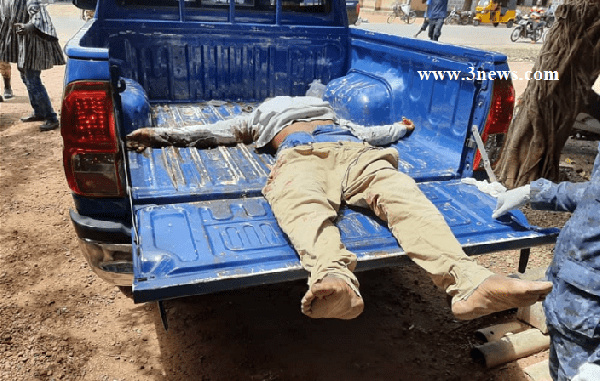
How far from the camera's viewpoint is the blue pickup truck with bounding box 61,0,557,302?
2039mm

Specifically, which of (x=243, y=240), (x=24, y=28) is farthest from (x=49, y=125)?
(x=243, y=240)

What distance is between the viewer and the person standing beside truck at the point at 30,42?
227 inches

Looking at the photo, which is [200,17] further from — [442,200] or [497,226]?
[497,226]

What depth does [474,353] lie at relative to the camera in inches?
105

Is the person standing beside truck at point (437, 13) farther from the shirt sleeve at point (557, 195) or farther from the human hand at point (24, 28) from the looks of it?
the shirt sleeve at point (557, 195)

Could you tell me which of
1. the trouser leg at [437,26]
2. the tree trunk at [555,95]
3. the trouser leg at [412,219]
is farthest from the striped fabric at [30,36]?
the trouser leg at [437,26]

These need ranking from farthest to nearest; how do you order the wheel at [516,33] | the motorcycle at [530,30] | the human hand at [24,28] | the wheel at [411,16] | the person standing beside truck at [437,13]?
the wheel at [411,16] → the wheel at [516,33] → the motorcycle at [530,30] → the person standing beside truck at [437,13] → the human hand at [24,28]

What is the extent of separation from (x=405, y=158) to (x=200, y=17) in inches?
94.2

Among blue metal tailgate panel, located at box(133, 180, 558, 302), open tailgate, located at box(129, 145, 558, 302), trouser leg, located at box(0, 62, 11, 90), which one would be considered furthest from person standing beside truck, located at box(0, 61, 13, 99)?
blue metal tailgate panel, located at box(133, 180, 558, 302)

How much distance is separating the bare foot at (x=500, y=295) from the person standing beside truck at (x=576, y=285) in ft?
0.35

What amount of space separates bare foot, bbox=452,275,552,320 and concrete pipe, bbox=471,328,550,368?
2.97ft

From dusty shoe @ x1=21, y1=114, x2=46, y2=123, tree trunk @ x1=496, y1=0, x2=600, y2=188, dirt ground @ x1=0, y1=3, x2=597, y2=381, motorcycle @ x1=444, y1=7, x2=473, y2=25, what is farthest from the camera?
motorcycle @ x1=444, y1=7, x2=473, y2=25

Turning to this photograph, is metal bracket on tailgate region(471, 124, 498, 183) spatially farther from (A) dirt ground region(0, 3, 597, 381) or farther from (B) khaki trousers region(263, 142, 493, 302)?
(A) dirt ground region(0, 3, 597, 381)

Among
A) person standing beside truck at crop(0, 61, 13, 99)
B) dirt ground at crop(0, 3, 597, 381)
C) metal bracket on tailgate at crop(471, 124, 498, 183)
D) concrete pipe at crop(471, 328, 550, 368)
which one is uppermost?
metal bracket on tailgate at crop(471, 124, 498, 183)
